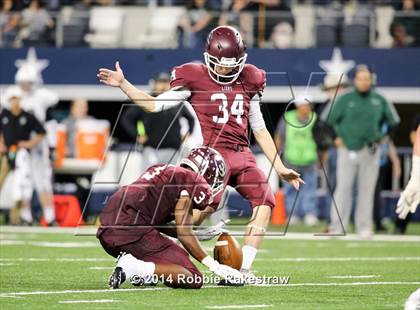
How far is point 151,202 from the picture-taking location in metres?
8.09

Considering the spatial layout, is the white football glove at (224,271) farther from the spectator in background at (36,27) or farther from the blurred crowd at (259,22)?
the spectator in background at (36,27)

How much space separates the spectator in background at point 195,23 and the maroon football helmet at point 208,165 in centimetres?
1172

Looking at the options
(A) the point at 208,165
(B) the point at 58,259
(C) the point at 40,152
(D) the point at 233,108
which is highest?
(D) the point at 233,108

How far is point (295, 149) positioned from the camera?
17.2 meters

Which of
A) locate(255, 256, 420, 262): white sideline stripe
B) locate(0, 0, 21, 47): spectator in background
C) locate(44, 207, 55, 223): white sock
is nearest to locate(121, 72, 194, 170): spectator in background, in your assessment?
locate(44, 207, 55, 223): white sock

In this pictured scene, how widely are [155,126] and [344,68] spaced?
570cm

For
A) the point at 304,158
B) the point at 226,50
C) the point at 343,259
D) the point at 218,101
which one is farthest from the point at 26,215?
the point at 226,50

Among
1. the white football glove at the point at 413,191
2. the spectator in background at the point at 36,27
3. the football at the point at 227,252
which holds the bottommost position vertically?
the spectator in background at the point at 36,27

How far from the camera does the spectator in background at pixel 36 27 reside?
2092 cm

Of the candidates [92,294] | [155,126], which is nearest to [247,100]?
[92,294]

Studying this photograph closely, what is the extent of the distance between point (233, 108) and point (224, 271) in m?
1.35

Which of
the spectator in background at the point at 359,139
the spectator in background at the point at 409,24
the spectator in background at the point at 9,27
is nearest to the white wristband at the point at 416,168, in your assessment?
the spectator in background at the point at 359,139

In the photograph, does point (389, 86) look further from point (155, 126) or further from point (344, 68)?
point (155, 126)

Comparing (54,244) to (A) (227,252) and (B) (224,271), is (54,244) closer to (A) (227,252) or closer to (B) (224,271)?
(A) (227,252)
